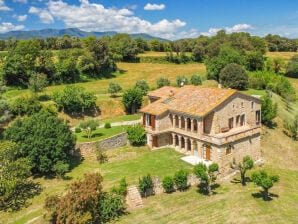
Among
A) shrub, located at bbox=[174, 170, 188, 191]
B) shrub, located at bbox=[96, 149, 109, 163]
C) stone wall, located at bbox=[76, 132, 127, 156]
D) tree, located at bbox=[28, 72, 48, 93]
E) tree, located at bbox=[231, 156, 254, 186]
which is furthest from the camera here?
tree, located at bbox=[28, 72, 48, 93]

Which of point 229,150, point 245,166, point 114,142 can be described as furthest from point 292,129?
point 114,142

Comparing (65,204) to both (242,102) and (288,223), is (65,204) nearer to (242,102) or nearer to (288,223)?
(288,223)

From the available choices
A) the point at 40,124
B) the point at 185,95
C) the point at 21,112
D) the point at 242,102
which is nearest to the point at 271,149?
the point at 242,102

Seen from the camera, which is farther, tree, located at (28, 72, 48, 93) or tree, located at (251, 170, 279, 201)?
tree, located at (28, 72, 48, 93)

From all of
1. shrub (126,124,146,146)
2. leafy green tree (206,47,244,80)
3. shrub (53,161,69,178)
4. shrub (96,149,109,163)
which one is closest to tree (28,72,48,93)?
shrub (126,124,146,146)

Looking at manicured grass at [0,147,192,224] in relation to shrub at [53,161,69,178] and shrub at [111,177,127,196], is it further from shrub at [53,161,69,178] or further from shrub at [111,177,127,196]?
shrub at [111,177,127,196]
